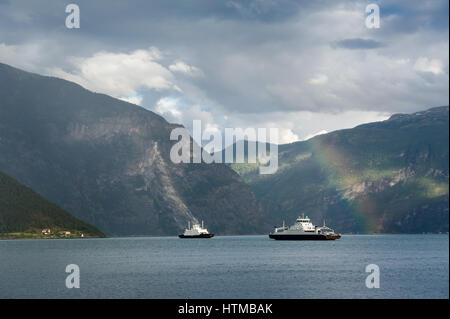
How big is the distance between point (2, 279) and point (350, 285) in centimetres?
7497

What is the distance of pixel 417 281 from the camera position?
418ft
